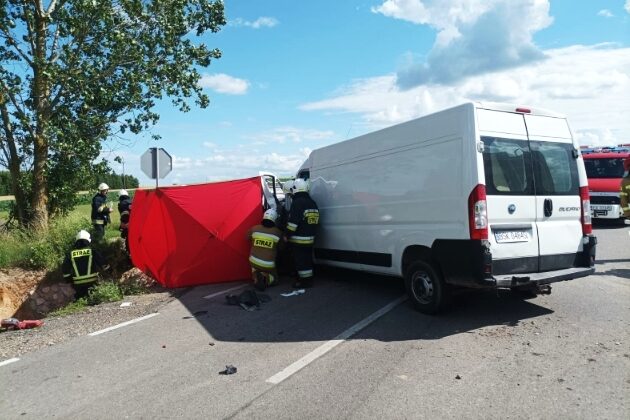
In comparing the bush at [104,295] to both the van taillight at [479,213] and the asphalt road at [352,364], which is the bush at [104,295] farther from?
the van taillight at [479,213]

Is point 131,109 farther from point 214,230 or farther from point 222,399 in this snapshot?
point 222,399

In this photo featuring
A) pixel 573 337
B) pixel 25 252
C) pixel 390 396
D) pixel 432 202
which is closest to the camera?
pixel 390 396

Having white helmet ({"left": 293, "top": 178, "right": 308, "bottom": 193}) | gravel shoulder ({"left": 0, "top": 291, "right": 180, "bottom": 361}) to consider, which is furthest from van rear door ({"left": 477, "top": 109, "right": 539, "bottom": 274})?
gravel shoulder ({"left": 0, "top": 291, "right": 180, "bottom": 361})

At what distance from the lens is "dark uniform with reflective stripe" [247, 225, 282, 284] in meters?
8.41

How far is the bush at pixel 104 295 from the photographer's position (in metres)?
8.37

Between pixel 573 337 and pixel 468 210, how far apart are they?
169cm

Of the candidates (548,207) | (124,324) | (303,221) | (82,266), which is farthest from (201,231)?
(548,207)

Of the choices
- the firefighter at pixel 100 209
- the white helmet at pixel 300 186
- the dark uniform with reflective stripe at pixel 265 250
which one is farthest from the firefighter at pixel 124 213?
the white helmet at pixel 300 186

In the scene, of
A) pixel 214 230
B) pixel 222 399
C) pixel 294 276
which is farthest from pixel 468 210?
pixel 214 230

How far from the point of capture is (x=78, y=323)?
697 centimetres

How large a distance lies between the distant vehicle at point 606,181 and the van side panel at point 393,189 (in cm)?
1052

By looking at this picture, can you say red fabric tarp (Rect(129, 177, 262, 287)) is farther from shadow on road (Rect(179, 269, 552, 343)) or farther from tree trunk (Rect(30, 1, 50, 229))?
tree trunk (Rect(30, 1, 50, 229))

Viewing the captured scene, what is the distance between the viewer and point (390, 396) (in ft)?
12.7

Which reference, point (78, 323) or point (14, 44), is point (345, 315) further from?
point (14, 44)
